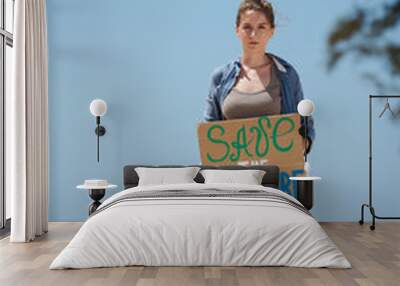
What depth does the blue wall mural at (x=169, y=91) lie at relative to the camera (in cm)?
740

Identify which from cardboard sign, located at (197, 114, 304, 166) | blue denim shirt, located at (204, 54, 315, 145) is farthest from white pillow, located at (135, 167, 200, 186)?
blue denim shirt, located at (204, 54, 315, 145)

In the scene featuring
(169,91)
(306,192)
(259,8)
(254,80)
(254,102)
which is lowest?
Answer: (306,192)

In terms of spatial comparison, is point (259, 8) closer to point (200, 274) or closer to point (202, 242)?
point (202, 242)

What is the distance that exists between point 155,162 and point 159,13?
1.89 m

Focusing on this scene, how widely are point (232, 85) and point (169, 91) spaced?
80cm

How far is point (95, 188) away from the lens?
6.85 m

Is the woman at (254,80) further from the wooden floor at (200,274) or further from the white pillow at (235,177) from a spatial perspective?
the wooden floor at (200,274)

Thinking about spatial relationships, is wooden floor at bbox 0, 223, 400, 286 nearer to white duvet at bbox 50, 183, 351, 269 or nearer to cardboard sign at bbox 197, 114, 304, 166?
white duvet at bbox 50, 183, 351, 269

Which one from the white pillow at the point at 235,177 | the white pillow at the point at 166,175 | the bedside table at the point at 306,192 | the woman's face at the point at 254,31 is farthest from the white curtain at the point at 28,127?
the bedside table at the point at 306,192

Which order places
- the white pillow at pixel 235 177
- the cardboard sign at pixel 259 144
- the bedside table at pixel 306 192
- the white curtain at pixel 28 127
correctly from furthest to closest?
the cardboard sign at pixel 259 144
the bedside table at pixel 306 192
the white pillow at pixel 235 177
the white curtain at pixel 28 127

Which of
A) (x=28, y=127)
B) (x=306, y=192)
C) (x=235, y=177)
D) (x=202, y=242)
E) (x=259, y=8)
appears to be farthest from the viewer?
(x=259, y=8)

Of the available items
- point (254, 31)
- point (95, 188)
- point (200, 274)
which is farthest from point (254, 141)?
point (200, 274)

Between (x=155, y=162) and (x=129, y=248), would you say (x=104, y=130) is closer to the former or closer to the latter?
(x=155, y=162)

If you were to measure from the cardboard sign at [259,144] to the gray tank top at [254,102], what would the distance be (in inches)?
3.0
